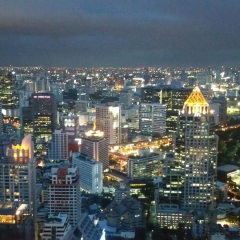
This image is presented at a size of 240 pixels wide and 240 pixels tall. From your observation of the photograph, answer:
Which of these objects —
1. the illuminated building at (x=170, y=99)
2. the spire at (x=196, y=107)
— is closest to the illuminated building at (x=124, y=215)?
the spire at (x=196, y=107)

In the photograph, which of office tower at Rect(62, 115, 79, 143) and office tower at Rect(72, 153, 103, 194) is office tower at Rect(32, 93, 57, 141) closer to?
office tower at Rect(62, 115, 79, 143)

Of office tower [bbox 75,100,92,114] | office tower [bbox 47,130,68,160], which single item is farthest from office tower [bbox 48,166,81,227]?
office tower [bbox 75,100,92,114]

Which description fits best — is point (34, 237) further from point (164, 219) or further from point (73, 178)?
point (164, 219)

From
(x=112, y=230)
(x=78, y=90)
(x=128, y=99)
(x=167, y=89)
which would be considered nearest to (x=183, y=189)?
(x=112, y=230)

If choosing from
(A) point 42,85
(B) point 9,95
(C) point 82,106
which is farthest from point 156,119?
(A) point 42,85

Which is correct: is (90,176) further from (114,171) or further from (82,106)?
(82,106)

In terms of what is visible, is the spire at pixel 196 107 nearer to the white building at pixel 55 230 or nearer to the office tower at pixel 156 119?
the white building at pixel 55 230
